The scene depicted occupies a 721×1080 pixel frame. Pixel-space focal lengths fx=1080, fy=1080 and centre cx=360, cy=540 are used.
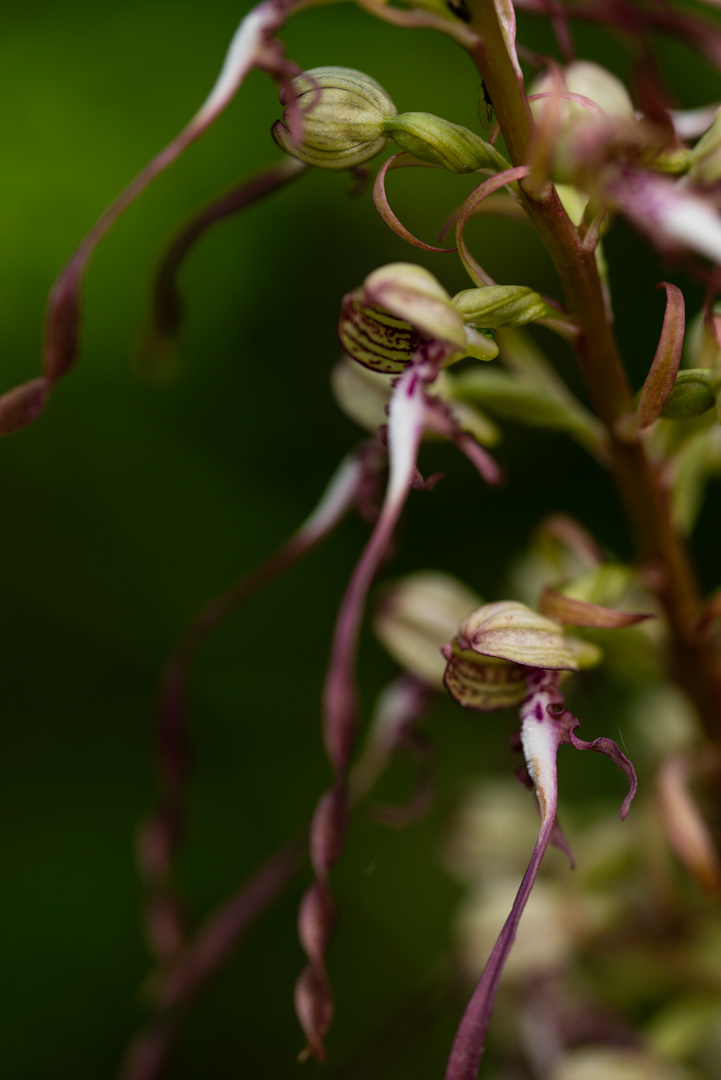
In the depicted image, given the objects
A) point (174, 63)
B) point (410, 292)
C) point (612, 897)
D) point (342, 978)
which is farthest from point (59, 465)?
point (410, 292)

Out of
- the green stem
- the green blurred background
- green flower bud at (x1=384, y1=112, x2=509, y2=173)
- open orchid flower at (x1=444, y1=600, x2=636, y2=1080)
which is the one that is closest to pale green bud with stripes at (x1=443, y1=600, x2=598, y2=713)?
open orchid flower at (x1=444, y1=600, x2=636, y2=1080)

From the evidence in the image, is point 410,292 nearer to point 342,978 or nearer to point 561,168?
point 561,168

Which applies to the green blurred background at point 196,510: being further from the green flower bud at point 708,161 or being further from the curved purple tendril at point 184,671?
the green flower bud at point 708,161

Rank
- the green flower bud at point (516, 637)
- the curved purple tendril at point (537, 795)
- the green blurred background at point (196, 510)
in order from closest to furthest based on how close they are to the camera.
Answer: the curved purple tendril at point (537, 795), the green flower bud at point (516, 637), the green blurred background at point (196, 510)

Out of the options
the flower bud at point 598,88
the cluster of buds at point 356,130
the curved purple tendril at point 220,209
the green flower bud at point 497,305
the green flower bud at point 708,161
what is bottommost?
the green flower bud at point 497,305

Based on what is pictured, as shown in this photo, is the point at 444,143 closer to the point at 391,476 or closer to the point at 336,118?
the point at 336,118

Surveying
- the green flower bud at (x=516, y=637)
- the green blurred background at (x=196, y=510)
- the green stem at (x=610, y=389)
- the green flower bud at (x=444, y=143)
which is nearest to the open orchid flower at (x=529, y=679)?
the green flower bud at (x=516, y=637)
